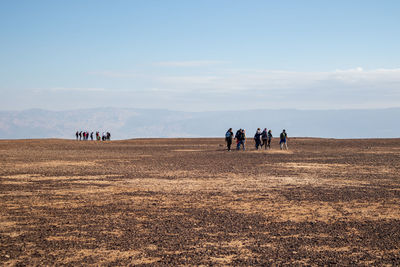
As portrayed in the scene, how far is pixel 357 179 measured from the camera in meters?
16.7

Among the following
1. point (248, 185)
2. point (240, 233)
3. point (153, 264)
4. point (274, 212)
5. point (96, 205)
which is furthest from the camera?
point (248, 185)

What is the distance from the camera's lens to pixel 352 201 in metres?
11.8

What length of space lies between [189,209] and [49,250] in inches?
163

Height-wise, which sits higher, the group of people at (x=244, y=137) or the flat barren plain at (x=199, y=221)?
the group of people at (x=244, y=137)

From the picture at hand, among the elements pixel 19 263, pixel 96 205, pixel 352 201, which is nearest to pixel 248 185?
pixel 352 201

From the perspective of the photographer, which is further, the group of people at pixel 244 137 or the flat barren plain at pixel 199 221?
the group of people at pixel 244 137

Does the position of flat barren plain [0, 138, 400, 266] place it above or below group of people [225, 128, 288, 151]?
below

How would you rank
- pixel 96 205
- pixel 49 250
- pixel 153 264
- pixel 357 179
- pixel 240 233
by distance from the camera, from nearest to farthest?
pixel 153 264
pixel 49 250
pixel 240 233
pixel 96 205
pixel 357 179

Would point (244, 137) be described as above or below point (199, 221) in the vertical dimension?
above

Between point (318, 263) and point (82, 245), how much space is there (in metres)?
4.08

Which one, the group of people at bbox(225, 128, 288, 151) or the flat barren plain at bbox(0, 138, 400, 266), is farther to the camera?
the group of people at bbox(225, 128, 288, 151)

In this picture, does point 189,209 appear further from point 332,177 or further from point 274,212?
point 332,177

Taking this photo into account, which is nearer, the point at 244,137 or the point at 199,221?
the point at 199,221

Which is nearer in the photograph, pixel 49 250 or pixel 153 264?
pixel 153 264
